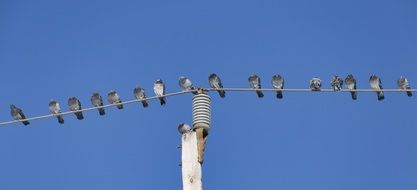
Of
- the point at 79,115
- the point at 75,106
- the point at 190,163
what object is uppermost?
the point at 75,106

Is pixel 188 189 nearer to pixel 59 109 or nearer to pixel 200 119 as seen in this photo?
pixel 200 119

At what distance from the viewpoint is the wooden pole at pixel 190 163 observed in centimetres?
1551

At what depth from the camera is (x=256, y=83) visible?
19.4 metres

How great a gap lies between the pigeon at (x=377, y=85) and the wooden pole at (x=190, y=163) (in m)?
5.86

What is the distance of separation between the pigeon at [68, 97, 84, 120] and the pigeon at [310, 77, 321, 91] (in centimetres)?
511

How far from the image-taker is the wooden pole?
1551cm

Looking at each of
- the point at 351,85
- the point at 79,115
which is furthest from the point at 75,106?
the point at 351,85

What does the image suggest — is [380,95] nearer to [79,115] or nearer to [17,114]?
[79,115]

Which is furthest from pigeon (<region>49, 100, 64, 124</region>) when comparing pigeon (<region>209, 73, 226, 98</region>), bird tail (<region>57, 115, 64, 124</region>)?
pigeon (<region>209, 73, 226, 98</region>)

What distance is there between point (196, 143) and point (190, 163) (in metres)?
0.44

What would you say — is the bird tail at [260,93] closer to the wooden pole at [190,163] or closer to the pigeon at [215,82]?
the pigeon at [215,82]

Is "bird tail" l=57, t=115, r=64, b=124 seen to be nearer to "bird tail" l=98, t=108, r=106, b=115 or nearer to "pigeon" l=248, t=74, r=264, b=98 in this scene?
"bird tail" l=98, t=108, r=106, b=115

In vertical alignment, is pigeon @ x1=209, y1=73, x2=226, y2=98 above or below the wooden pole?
above

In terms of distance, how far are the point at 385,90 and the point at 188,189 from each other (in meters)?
6.97
